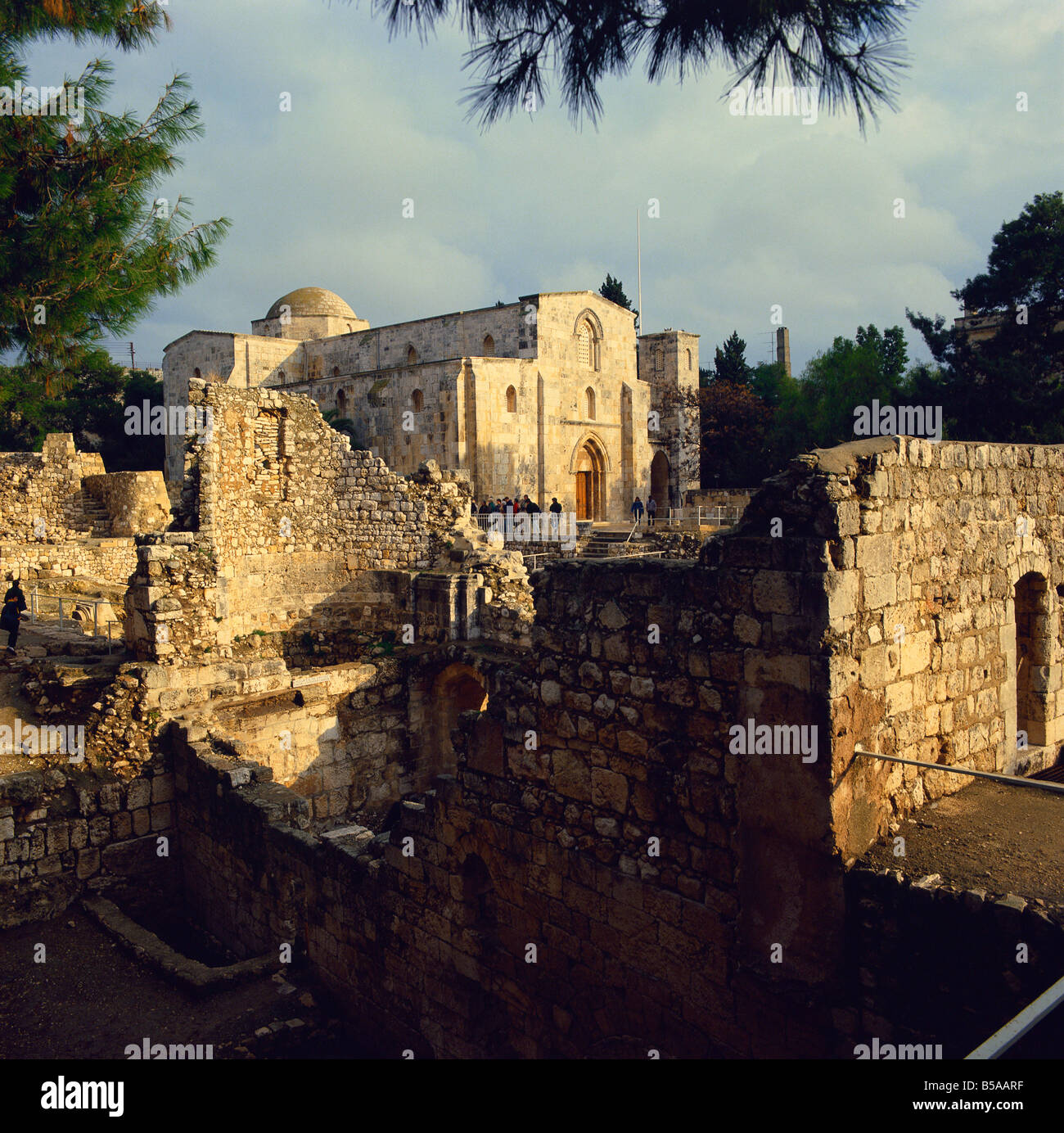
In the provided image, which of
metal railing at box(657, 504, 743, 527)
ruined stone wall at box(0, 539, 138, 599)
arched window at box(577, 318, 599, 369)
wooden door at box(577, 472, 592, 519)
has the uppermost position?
arched window at box(577, 318, 599, 369)

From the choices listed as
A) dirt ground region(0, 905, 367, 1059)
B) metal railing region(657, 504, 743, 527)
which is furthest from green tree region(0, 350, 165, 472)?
dirt ground region(0, 905, 367, 1059)

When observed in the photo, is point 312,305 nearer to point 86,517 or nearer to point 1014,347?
point 86,517

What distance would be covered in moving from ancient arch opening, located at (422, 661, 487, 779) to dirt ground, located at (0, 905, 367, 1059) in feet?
18.1

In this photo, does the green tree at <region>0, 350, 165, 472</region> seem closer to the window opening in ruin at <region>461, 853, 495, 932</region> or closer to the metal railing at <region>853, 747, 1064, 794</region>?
the window opening in ruin at <region>461, 853, 495, 932</region>

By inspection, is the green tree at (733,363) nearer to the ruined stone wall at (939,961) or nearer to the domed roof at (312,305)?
the domed roof at (312,305)

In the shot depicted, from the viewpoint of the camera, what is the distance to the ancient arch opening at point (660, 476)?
38.4m

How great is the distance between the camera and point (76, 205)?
21.1 ft

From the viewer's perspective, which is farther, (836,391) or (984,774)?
(836,391)

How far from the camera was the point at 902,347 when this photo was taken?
127 ft

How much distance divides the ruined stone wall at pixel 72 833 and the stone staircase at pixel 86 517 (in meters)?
17.7

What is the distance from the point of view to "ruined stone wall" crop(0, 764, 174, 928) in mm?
8375

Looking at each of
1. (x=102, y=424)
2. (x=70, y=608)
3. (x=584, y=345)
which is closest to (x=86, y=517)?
(x=70, y=608)

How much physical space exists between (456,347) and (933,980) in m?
33.2

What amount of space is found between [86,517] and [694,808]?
25041mm
